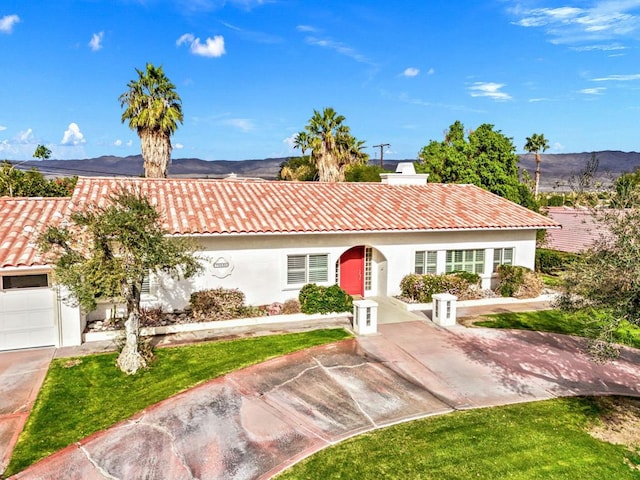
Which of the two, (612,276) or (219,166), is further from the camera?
(219,166)

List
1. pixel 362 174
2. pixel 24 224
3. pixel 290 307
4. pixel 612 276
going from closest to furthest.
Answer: pixel 612 276 < pixel 24 224 < pixel 290 307 < pixel 362 174

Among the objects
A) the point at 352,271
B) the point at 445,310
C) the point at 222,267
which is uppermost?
the point at 222,267

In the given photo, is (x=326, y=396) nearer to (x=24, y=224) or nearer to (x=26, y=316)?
(x=26, y=316)

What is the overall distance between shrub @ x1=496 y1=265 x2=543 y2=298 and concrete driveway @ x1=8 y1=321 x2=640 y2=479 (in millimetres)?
4735

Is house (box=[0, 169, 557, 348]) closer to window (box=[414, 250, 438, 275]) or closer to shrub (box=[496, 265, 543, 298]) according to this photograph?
window (box=[414, 250, 438, 275])

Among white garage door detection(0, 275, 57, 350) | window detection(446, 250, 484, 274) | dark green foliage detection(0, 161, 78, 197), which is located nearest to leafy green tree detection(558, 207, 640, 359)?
window detection(446, 250, 484, 274)

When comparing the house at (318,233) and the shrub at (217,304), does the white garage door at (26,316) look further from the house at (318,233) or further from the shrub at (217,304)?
the shrub at (217,304)

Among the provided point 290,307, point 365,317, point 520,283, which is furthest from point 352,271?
point 520,283

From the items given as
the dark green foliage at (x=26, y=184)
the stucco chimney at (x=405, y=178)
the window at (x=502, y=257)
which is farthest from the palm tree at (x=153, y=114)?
the window at (x=502, y=257)

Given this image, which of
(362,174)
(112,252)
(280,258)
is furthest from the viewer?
(362,174)

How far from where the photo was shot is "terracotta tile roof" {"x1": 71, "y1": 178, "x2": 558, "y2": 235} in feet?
56.9

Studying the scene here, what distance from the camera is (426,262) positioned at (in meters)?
20.2

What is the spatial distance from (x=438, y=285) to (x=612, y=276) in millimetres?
11325

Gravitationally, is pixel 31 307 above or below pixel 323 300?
above
